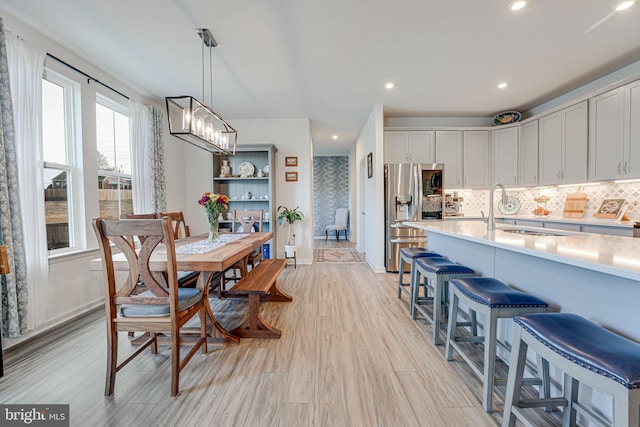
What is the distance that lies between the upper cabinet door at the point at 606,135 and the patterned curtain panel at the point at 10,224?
596 cm

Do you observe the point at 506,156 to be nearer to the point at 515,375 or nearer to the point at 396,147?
the point at 396,147

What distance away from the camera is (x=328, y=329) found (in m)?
2.37

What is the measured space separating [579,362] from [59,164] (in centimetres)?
406

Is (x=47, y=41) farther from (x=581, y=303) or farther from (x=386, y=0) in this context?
(x=581, y=303)

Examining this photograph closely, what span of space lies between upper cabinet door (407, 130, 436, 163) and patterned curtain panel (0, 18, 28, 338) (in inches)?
188

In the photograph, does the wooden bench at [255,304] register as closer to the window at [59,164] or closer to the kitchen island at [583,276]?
the kitchen island at [583,276]

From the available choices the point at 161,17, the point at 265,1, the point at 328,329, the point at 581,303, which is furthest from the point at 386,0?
the point at 328,329

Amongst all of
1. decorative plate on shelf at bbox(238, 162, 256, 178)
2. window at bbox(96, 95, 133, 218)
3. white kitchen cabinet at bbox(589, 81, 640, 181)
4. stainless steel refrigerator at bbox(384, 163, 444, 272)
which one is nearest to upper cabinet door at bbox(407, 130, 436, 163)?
stainless steel refrigerator at bbox(384, 163, 444, 272)

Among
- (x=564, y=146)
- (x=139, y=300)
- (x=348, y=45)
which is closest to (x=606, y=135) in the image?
(x=564, y=146)

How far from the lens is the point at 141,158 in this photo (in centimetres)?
360

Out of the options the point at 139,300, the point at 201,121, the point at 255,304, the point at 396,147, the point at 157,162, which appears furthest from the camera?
the point at 396,147

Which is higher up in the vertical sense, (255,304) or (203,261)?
(203,261)

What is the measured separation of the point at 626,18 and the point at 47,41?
→ 5246mm

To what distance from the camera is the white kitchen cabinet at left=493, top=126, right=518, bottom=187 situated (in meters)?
4.44
